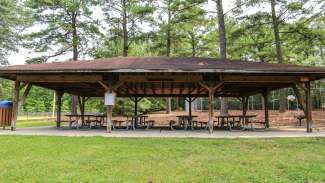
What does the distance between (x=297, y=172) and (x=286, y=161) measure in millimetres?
890

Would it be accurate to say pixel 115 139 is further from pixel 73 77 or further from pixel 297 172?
pixel 297 172

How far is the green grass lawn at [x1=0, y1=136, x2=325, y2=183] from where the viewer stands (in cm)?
552

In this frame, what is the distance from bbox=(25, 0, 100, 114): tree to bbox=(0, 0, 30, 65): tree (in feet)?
30.4

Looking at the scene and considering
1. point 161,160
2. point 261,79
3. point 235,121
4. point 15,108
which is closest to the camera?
point 161,160

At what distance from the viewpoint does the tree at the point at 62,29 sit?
22.4 metres

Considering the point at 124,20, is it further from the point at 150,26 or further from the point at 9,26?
the point at 9,26

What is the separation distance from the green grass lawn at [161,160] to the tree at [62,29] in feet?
47.2

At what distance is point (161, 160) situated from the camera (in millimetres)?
6906

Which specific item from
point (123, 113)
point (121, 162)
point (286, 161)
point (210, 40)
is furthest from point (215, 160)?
point (210, 40)

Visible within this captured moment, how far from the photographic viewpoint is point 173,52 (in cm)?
2945

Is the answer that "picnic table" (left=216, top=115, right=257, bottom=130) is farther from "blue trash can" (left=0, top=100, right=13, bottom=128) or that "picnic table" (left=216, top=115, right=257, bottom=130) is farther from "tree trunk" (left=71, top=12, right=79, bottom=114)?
"tree trunk" (left=71, top=12, right=79, bottom=114)

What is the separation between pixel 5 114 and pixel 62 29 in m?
10.7

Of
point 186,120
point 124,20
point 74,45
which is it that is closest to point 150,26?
point 124,20

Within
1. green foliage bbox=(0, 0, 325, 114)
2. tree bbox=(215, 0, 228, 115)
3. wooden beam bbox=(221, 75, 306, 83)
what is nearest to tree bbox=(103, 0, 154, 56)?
green foliage bbox=(0, 0, 325, 114)
